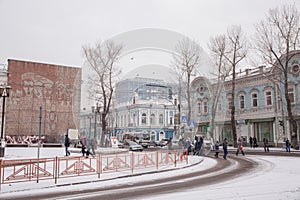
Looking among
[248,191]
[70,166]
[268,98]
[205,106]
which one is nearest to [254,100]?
[268,98]

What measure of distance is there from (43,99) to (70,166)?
30496mm

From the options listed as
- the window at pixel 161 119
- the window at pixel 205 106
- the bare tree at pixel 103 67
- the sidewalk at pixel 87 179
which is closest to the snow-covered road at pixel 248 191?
the sidewalk at pixel 87 179

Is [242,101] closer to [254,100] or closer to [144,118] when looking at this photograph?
[254,100]

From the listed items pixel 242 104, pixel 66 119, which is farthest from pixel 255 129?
pixel 66 119

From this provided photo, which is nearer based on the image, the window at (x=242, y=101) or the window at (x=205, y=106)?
the window at (x=242, y=101)

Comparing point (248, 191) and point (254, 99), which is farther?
point (254, 99)

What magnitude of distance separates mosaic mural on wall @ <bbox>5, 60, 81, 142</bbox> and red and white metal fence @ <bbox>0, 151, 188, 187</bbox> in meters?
27.8

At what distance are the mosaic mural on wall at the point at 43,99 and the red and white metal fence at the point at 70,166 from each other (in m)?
27.8

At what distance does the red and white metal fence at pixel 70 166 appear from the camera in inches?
497

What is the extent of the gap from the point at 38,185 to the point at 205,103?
39911 mm

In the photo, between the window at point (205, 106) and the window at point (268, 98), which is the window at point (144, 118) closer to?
the window at point (205, 106)

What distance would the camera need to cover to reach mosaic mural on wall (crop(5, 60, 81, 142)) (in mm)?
39812

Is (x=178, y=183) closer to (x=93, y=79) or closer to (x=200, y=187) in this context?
(x=200, y=187)

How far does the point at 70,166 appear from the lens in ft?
45.7
